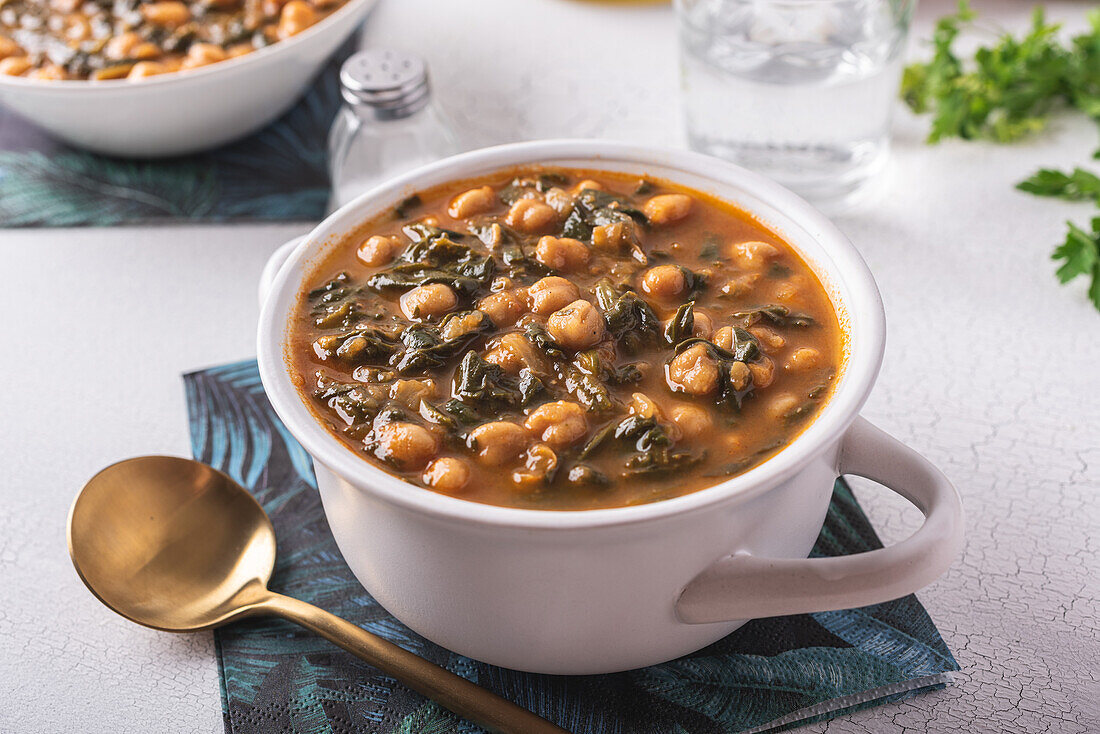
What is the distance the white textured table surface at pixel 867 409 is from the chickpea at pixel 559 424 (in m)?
0.67

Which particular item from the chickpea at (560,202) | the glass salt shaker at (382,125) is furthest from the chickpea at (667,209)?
the glass salt shaker at (382,125)

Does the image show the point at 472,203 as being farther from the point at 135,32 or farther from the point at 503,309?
the point at 135,32

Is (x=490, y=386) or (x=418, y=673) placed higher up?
(x=490, y=386)

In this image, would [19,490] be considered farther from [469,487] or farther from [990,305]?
[990,305]

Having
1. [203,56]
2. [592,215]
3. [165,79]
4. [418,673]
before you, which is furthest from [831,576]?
[203,56]

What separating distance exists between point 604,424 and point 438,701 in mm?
565

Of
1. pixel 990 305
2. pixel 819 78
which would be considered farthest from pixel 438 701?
pixel 819 78

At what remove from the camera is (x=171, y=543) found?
212 centimetres

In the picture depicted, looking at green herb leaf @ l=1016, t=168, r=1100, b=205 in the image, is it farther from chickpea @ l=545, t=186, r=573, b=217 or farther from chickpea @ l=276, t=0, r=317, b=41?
chickpea @ l=276, t=0, r=317, b=41

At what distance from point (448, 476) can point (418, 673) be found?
15.9 inches

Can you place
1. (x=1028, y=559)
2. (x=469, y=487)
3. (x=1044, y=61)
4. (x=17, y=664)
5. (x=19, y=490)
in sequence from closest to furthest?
(x=469, y=487) → (x=17, y=664) → (x=1028, y=559) → (x=19, y=490) → (x=1044, y=61)

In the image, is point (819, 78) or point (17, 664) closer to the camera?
point (17, 664)

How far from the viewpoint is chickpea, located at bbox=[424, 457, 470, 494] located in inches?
67.1

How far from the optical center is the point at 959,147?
134 inches
